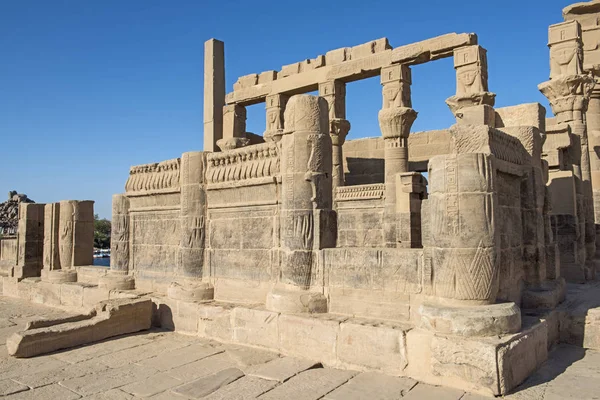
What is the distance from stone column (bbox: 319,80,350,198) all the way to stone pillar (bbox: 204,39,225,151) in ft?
14.7

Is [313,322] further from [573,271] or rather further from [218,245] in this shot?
[573,271]

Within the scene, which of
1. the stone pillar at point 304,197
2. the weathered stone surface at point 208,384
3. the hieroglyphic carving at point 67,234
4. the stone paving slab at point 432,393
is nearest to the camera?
the stone paving slab at point 432,393

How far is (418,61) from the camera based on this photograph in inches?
529

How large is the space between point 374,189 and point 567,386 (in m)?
9.61

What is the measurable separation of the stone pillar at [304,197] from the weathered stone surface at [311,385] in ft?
4.10

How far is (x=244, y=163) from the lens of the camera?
7.04m

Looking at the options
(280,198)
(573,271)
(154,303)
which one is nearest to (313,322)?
(280,198)

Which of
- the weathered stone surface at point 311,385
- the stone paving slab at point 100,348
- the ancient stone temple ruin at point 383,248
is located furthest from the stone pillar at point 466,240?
the stone paving slab at point 100,348

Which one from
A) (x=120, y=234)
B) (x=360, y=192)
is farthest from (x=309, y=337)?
(x=360, y=192)

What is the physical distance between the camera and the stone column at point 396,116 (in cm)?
1342

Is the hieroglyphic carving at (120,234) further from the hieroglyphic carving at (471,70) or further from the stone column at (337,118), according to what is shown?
the hieroglyphic carving at (471,70)

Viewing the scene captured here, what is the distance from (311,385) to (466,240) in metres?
2.02

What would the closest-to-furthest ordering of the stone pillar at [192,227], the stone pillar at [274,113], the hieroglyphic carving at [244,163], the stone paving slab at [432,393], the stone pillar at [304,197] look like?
the stone paving slab at [432,393], the stone pillar at [304,197], the hieroglyphic carving at [244,163], the stone pillar at [192,227], the stone pillar at [274,113]

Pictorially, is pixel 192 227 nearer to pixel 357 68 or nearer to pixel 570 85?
pixel 357 68
